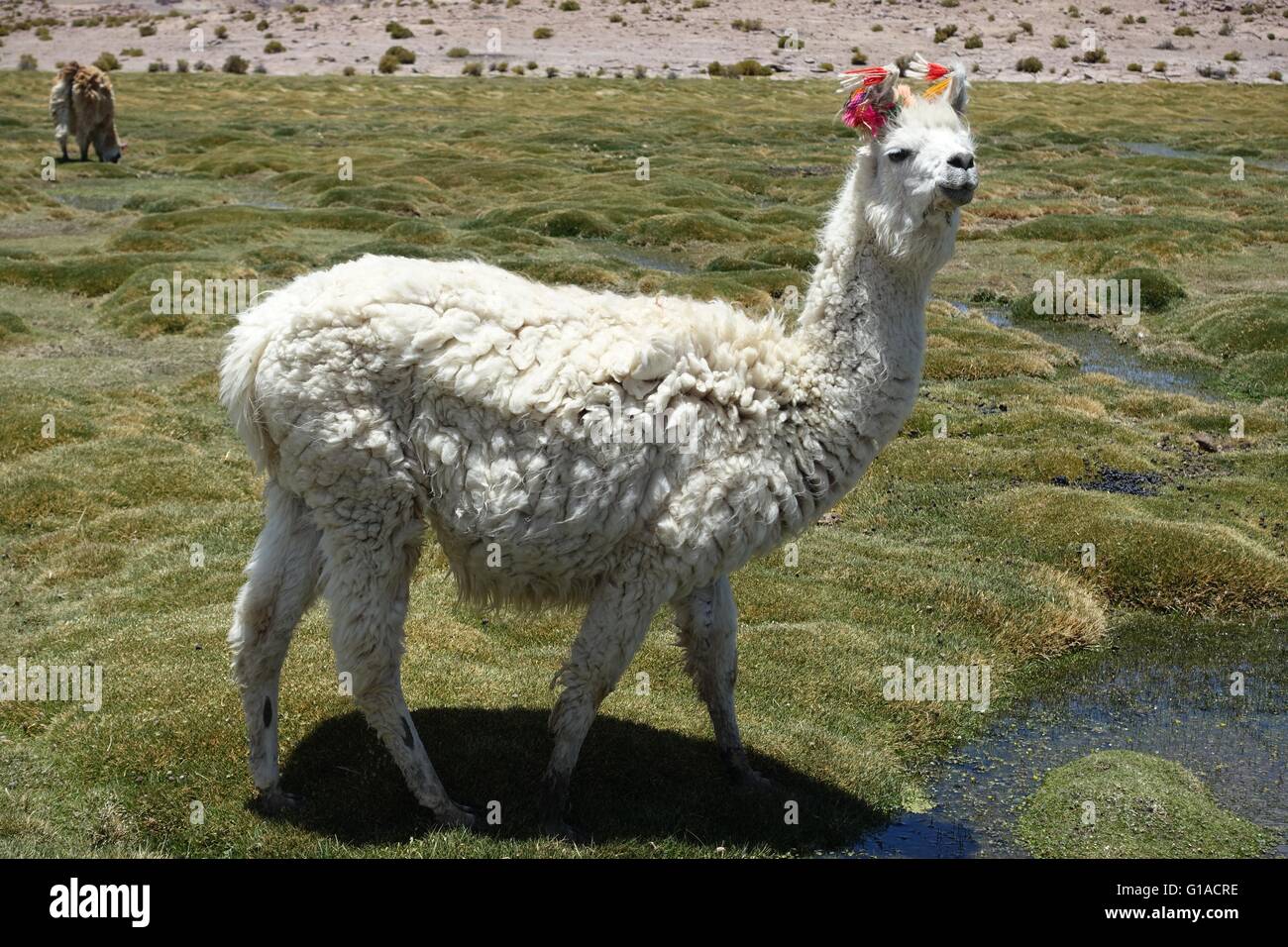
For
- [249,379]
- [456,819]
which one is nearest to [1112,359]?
[456,819]

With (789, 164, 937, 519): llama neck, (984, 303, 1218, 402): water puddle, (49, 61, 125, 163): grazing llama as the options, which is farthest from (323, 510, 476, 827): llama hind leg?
(49, 61, 125, 163): grazing llama

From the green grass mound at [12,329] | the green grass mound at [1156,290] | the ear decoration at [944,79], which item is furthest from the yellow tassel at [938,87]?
the green grass mound at [1156,290]

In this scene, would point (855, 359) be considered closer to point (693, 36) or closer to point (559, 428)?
point (559, 428)

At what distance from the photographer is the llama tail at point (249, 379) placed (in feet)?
24.5

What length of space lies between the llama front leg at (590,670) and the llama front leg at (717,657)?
76cm

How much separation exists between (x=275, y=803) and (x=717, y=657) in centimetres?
300

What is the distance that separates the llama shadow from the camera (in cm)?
806

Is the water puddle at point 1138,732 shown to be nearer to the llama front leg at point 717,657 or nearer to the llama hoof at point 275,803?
the llama front leg at point 717,657

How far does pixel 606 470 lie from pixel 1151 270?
25.3 meters

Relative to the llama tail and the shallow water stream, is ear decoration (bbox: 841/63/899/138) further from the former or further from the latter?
the shallow water stream

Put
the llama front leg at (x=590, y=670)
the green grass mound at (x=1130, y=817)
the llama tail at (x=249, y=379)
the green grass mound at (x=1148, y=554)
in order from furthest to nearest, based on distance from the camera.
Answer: the green grass mound at (x=1148, y=554) < the green grass mound at (x=1130, y=817) < the llama front leg at (x=590, y=670) < the llama tail at (x=249, y=379)

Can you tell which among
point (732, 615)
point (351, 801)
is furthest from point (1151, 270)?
point (351, 801)

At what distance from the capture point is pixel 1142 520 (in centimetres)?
1453
